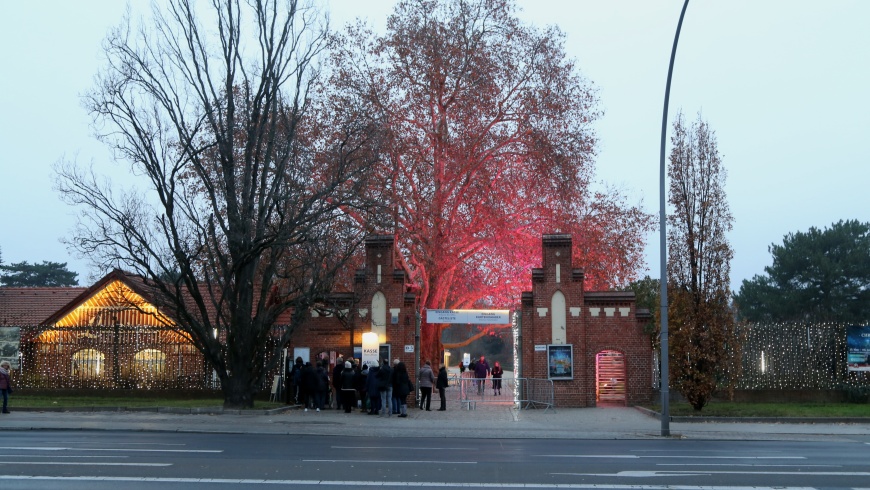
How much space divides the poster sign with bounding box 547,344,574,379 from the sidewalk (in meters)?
2.19

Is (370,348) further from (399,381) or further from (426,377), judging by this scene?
(399,381)

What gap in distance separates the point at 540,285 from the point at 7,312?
26748 mm

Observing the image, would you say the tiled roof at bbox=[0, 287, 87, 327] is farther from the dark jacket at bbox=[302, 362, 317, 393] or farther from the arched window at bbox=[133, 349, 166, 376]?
the dark jacket at bbox=[302, 362, 317, 393]

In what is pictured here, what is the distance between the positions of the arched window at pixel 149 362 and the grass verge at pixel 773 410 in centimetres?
1742

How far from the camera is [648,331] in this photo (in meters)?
30.9

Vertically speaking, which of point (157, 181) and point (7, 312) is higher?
point (157, 181)

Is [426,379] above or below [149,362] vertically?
below

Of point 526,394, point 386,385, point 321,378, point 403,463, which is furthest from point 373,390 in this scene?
point 403,463

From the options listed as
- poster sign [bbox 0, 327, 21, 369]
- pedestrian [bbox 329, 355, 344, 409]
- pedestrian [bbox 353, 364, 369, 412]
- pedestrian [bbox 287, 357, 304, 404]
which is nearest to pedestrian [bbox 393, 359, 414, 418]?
pedestrian [bbox 353, 364, 369, 412]

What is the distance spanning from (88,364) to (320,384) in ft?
35.2

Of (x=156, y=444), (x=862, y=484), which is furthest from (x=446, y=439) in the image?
(x=862, y=484)

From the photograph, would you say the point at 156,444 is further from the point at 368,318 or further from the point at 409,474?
the point at 368,318

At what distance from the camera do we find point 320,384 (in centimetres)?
2900

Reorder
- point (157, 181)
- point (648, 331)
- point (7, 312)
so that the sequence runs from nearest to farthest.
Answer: point (157, 181), point (648, 331), point (7, 312)
